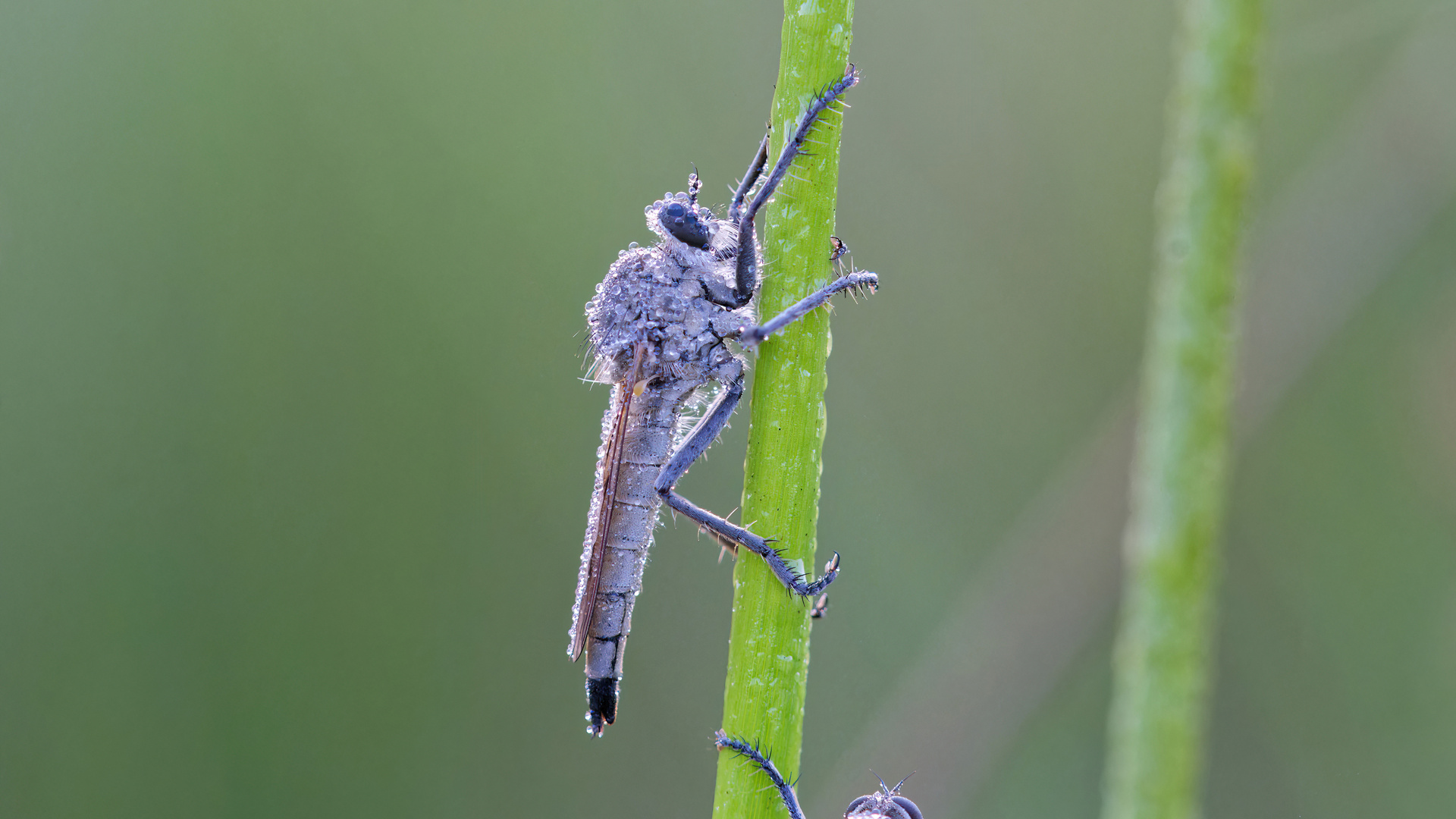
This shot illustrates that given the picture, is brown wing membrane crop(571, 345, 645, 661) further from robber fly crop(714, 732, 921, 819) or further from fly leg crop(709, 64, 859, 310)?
robber fly crop(714, 732, 921, 819)

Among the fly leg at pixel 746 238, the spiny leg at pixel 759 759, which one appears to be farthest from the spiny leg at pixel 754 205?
the spiny leg at pixel 759 759

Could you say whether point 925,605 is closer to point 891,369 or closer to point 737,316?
point 891,369

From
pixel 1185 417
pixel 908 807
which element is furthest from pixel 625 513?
pixel 1185 417

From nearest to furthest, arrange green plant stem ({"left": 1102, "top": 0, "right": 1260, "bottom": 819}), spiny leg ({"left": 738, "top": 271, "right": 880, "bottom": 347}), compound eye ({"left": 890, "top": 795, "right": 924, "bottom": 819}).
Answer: green plant stem ({"left": 1102, "top": 0, "right": 1260, "bottom": 819}) < spiny leg ({"left": 738, "top": 271, "right": 880, "bottom": 347}) < compound eye ({"left": 890, "top": 795, "right": 924, "bottom": 819})

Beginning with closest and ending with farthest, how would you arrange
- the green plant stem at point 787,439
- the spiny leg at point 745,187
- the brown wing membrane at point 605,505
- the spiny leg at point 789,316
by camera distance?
the green plant stem at point 787,439
the spiny leg at point 789,316
the spiny leg at point 745,187
the brown wing membrane at point 605,505

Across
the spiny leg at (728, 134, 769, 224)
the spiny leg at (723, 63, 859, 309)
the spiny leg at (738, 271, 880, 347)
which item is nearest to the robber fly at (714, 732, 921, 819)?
the spiny leg at (738, 271, 880, 347)

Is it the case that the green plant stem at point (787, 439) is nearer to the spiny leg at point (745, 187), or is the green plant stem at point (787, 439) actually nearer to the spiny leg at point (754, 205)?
the spiny leg at point (754, 205)

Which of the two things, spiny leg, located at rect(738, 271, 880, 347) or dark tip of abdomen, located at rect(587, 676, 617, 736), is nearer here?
spiny leg, located at rect(738, 271, 880, 347)
